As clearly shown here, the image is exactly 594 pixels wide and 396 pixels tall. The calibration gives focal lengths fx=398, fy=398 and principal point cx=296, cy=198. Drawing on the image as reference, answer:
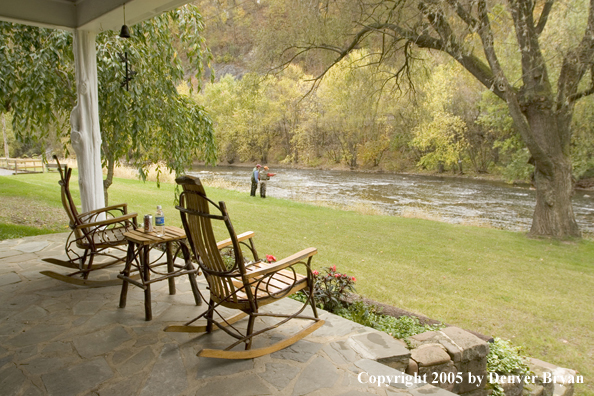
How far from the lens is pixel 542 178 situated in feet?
29.0

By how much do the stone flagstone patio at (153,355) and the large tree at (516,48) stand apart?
5.52 m

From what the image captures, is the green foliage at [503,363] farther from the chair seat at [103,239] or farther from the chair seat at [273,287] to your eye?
the chair seat at [103,239]

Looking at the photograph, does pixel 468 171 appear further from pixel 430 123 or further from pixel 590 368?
pixel 590 368

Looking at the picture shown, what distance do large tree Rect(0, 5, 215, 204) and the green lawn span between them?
188cm

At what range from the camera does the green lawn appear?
4215mm

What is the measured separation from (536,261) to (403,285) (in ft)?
10.8

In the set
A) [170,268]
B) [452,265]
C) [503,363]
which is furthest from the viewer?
[452,265]

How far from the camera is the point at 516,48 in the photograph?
329 inches

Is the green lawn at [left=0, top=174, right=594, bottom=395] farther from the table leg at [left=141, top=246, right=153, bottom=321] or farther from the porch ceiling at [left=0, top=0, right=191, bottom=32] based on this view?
the porch ceiling at [left=0, top=0, right=191, bottom=32]

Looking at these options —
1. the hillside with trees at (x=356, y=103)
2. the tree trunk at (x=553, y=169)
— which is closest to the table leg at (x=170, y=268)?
the hillside with trees at (x=356, y=103)

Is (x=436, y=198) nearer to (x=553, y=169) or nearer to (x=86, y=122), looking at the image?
(x=553, y=169)

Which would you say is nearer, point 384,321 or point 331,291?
point 384,321

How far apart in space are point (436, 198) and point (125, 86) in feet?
42.9

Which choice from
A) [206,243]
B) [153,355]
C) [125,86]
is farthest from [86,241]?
[125,86]
